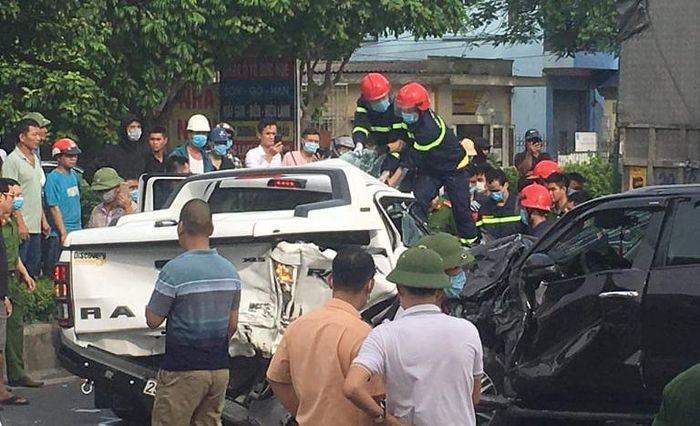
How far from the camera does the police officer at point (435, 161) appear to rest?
34.9 feet

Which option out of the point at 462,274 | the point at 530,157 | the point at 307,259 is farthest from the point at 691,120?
the point at 307,259

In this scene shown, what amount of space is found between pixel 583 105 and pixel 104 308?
120ft

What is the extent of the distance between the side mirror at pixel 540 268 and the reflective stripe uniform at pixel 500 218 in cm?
345

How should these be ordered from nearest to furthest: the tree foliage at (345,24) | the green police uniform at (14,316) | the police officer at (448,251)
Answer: the police officer at (448,251) → the green police uniform at (14,316) → the tree foliage at (345,24)

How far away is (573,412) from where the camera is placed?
761 centimetres

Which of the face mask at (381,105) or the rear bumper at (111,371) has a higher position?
the face mask at (381,105)

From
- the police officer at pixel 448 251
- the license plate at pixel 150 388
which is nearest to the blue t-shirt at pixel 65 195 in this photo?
the license plate at pixel 150 388

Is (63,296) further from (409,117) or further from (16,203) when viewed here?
(409,117)

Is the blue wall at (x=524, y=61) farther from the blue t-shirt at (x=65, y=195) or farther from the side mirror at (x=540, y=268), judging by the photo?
the side mirror at (x=540, y=268)

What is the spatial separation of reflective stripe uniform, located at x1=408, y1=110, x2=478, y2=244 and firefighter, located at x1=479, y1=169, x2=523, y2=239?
749mm

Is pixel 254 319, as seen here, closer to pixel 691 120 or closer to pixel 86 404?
pixel 86 404

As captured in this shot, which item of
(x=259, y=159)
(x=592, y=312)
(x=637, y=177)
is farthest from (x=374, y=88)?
(x=592, y=312)

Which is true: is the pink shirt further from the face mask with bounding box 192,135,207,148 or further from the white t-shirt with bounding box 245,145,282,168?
the face mask with bounding box 192,135,207,148

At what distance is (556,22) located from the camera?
1272 inches
